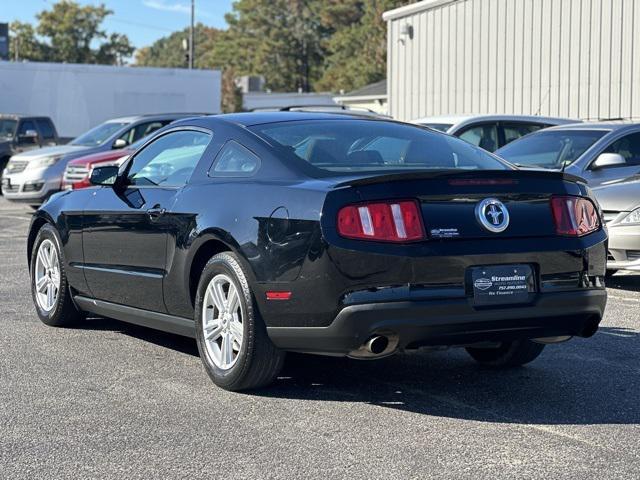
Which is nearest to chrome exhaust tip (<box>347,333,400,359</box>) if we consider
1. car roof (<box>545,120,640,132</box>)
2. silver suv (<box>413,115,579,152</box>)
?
car roof (<box>545,120,640,132</box>)

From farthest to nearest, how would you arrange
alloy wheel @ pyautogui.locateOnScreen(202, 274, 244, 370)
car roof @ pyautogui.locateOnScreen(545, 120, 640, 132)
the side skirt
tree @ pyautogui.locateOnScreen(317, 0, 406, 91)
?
tree @ pyautogui.locateOnScreen(317, 0, 406, 91) → car roof @ pyautogui.locateOnScreen(545, 120, 640, 132) → the side skirt → alloy wheel @ pyautogui.locateOnScreen(202, 274, 244, 370)

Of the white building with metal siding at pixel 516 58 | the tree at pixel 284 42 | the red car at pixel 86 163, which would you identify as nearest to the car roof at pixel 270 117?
the red car at pixel 86 163

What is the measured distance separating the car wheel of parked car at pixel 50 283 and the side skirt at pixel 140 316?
0.20m

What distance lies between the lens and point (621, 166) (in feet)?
36.3

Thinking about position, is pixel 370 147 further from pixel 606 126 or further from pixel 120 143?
pixel 120 143

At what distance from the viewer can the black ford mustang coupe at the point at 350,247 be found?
5.12 metres

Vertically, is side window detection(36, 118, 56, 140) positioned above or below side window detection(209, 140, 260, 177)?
above

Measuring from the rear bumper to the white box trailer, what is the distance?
99.8 feet

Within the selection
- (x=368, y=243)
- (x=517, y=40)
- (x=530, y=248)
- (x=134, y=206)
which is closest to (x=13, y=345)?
(x=134, y=206)

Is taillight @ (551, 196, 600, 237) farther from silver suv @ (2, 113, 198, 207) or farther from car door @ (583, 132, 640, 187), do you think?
silver suv @ (2, 113, 198, 207)

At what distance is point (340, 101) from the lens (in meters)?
50.4

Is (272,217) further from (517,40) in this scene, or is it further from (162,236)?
(517,40)

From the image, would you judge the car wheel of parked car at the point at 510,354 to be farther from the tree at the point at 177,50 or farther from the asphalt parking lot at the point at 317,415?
the tree at the point at 177,50

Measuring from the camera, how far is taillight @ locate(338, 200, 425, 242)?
5.11 metres
